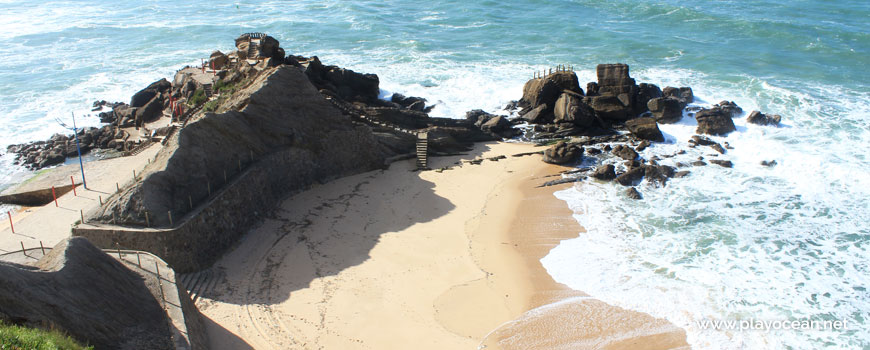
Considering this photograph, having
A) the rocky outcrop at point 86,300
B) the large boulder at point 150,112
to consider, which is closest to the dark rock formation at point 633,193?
the rocky outcrop at point 86,300

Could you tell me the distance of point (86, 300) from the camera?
1130 cm

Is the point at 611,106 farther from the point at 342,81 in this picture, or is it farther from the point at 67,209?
the point at 67,209

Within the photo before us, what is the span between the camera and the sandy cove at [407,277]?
14.8 m

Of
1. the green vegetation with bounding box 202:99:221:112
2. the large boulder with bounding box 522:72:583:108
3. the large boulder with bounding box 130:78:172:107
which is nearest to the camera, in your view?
the green vegetation with bounding box 202:99:221:112

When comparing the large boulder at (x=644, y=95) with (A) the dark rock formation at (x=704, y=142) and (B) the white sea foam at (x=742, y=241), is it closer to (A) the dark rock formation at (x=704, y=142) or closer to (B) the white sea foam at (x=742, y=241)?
(B) the white sea foam at (x=742, y=241)

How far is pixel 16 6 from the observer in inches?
2650

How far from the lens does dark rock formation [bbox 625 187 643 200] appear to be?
22.4 metres

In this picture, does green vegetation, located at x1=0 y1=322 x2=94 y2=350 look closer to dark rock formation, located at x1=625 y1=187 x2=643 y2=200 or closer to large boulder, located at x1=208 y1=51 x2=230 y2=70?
dark rock formation, located at x1=625 y1=187 x2=643 y2=200

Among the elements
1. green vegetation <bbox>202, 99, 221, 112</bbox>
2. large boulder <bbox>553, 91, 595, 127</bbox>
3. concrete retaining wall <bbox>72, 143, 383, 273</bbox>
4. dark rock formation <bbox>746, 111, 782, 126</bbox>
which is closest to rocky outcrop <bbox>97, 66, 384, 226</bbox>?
concrete retaining wall <bbox>72, 143, 383, 273</bbox>

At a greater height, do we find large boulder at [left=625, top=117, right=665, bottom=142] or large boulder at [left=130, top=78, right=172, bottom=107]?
large boulder at [left=130, top=78, right=172, bottom=107]

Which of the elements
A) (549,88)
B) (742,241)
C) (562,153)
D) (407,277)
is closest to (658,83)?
(549,88)

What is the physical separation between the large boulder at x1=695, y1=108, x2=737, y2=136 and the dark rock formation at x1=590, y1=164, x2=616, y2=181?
7.43 meters

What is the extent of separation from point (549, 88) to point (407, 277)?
17701mm

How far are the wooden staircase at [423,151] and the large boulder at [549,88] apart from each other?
824 cm
